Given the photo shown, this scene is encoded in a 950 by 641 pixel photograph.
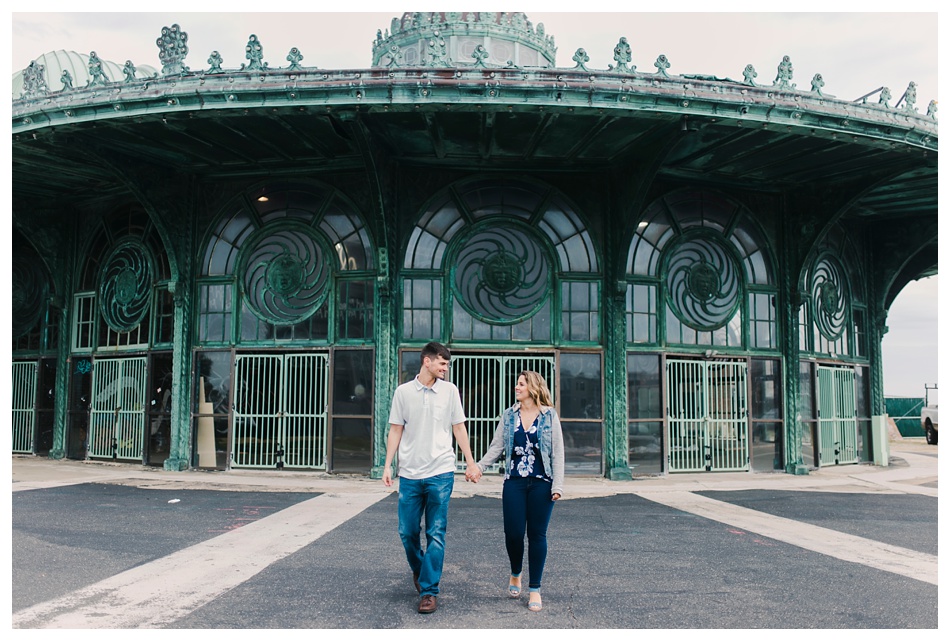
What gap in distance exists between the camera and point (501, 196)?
47.1 ft

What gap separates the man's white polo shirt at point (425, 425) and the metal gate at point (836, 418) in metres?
12.5

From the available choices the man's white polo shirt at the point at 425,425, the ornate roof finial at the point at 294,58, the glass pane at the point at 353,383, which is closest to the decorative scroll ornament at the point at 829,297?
the glass pane at the point at 353,383

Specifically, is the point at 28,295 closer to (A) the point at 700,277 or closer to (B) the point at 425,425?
(A) the point at 700,277

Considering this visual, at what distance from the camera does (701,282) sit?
14.9 meters

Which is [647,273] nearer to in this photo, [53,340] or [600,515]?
[600,515]

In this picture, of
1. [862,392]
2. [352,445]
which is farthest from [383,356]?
[862,392]

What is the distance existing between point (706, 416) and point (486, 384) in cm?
430

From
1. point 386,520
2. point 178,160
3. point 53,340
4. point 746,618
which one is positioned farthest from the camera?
point 53,340

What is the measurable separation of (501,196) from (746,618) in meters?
10.4

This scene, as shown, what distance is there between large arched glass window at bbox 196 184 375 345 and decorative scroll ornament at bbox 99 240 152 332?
158 cm

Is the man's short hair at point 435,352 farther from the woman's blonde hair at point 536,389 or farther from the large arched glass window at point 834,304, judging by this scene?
the large arched glass window at point 834,304

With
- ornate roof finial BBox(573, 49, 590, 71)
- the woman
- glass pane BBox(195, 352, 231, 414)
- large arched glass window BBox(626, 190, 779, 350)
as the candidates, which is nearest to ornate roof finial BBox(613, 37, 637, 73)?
ornate roof finial BBox(573, 49, 590, 71)

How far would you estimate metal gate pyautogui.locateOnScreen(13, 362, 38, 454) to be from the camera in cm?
1719

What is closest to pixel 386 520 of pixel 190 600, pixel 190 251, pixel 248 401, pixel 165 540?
pixel 165 540
